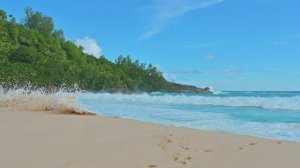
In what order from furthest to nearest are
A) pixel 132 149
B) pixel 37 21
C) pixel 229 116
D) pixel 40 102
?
1. pixel 37 21
2. pixel 229 116
3. pixel 40 102
4. pixel 132 149

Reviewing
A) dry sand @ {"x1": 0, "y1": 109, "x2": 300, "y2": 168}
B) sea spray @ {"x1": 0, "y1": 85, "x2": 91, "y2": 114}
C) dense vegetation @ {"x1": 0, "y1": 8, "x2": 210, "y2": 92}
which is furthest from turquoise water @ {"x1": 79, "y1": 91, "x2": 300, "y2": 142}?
dense vegetation @ {"x1": 0, "y1": 8, "x2": 210, "y2": 92}

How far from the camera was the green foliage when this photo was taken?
2053 inches

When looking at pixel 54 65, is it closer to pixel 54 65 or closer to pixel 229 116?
pixel 54 65

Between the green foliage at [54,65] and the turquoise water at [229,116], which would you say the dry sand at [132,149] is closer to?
the turquoise water at [229,116]

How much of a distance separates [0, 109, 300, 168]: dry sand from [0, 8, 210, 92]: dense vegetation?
30253mm

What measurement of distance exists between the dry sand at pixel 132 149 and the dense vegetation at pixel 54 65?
99.3ft

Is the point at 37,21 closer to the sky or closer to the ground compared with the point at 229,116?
closer to the sky

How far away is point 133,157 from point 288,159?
6.56 feet

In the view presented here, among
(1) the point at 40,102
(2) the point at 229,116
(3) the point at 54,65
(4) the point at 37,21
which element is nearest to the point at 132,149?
(1) the point at 40,102

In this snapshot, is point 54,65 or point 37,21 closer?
point 54,65

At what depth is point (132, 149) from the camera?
20.5ft

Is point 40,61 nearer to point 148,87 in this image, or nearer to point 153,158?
point 148,87

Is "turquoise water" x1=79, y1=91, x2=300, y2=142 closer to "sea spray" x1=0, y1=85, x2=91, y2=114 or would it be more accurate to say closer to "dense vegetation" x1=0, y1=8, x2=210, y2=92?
"sea spray" x1=0, y1=85, x2=91, y2=114

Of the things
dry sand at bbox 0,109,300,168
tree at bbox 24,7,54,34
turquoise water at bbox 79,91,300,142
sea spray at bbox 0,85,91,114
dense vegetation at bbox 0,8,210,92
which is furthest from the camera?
tree at bbox 24,7,54,34
